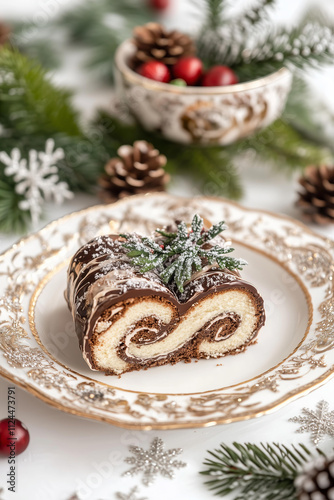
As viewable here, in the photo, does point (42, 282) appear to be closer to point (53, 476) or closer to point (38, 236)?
point (38, 236)

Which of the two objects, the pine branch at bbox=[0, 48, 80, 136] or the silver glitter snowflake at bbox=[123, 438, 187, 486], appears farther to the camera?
the pine branch at bbox=[0, 48, 80, 136]

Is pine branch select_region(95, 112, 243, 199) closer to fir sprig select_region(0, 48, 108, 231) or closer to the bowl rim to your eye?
fir sprig select_region(0, 48, 108, 231)

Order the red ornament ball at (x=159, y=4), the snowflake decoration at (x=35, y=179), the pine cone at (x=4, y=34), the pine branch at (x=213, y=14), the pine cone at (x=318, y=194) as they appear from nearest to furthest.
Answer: the snowflake decoration at (x=35, y=179) < the pine cone at (x=318, y=194) < the pine branch at (x=213, y=14) < the pine cone at (x=4, y=34) < the red ornament ball at (x=159, y=4)

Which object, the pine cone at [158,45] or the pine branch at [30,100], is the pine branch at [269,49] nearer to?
the pine cone at [158,45]

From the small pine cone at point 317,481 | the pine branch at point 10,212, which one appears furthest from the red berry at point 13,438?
the pine branch at point 10,212

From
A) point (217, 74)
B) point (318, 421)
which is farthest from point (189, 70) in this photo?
point (318, 421)

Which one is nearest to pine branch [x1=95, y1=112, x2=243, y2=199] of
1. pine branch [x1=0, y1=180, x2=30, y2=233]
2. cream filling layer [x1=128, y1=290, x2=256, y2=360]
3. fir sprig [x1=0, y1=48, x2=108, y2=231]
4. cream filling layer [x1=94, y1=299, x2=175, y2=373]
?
fir sprig [x1=0, y1=48, x2=108, y2=231]
